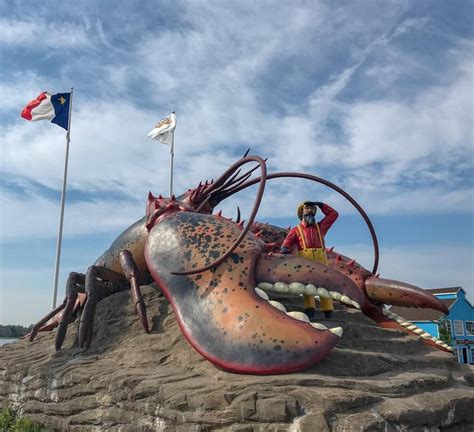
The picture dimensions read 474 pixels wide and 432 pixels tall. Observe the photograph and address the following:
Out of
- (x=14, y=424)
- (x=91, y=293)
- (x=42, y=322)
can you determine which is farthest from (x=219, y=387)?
(x=42, y=322)

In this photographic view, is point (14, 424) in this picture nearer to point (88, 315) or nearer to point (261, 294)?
point (88, 315)

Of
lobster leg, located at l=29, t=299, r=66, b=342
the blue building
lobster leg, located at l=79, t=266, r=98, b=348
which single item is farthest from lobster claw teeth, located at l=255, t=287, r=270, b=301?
the blue building

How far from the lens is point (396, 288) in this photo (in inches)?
200

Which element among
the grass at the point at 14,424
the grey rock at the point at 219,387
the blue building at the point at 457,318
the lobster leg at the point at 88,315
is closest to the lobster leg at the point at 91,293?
the lobster leg at the point at 88,315

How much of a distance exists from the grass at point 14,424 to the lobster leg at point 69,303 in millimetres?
825

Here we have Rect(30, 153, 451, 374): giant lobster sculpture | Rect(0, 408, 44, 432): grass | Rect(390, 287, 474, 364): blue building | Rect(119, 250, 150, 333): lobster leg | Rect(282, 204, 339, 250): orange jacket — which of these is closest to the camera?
Rect(30, 153, 451, 374): giant lobster sculpture

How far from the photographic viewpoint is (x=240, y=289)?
4082mm

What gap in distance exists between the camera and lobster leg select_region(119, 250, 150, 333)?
16.4ft

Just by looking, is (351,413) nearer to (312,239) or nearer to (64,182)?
(312,239)

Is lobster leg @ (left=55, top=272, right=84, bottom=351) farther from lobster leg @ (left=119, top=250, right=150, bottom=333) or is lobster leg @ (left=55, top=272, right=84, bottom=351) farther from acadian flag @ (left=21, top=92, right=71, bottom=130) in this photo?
acadian flag @ (left=21, top=92, right=71, bottom=130)

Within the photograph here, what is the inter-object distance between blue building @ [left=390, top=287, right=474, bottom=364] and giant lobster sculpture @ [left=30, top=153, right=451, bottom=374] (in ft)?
62.0

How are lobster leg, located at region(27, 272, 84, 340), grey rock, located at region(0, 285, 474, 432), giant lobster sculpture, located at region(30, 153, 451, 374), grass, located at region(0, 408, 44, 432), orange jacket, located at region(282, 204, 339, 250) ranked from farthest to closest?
lobster leg, located at region(27, 272, 84, 340) < orange jacket, located at region(282, 204, 339, 250) < grass, located at region(0, 408, 44, 432) < giant lobster sculpture, located at region(30, 153, 451, 374) < grey rock, located at region(0, 285, 474, 432)

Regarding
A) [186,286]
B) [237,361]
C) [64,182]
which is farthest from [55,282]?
[237,361]

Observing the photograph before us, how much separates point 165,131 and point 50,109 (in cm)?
328
